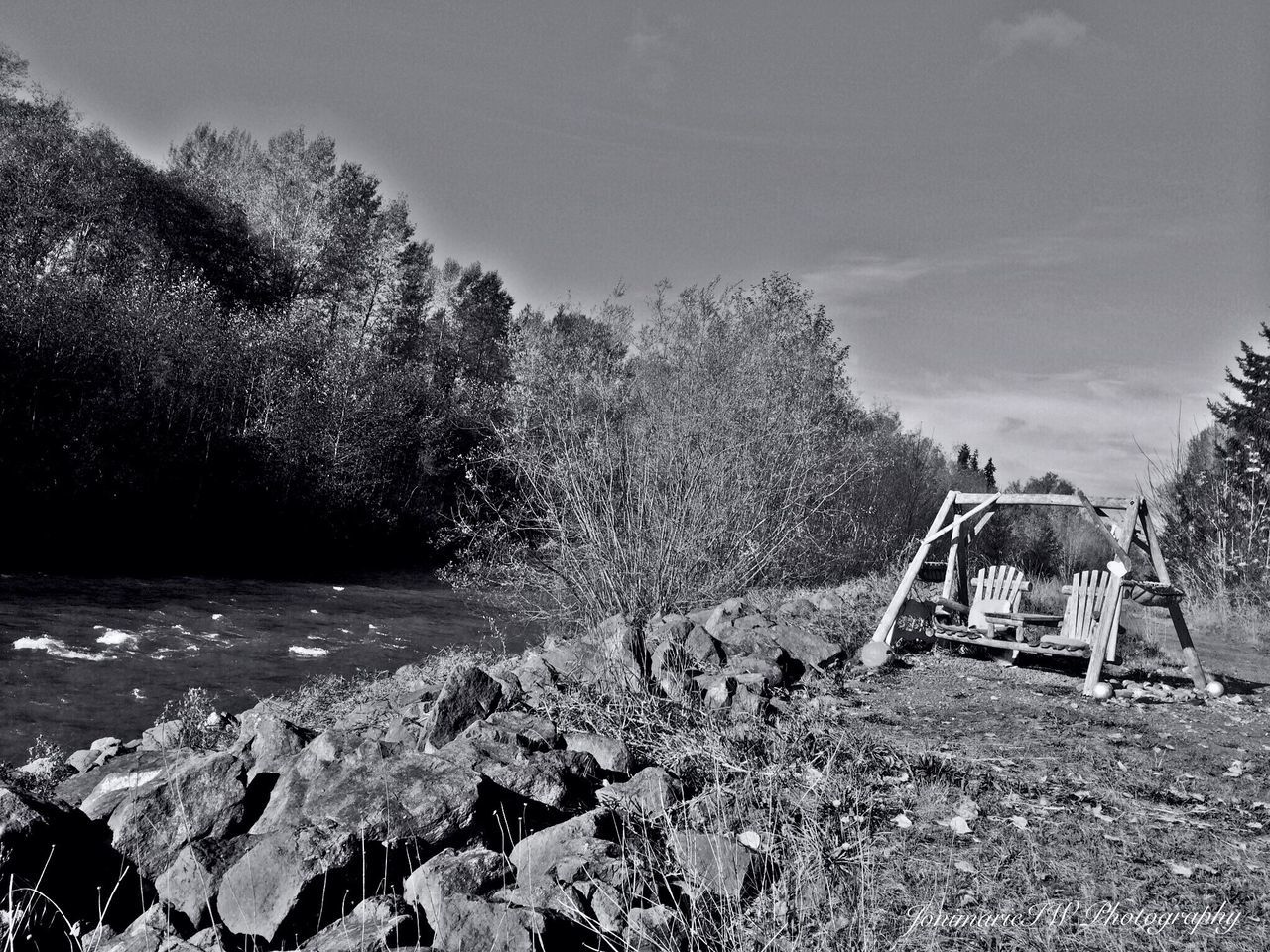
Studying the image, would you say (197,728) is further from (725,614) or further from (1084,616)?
(1084,616)

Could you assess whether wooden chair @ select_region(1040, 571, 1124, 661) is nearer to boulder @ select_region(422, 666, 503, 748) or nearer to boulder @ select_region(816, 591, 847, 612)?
boulder @ select_region(816, 591, 847, 612)

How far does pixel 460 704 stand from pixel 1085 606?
6149 millimetres

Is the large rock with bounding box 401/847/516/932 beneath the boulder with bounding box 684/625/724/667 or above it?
beneath

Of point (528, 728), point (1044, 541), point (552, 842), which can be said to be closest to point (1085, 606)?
point (528, 728)

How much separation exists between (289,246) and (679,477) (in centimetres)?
2465

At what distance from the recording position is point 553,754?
4.43 meters

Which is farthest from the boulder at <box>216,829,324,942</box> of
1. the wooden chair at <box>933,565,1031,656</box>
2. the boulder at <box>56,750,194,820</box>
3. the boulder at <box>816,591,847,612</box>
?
the boulder at <box>816,591,847,612</box>

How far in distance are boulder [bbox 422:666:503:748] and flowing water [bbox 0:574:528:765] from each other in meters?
4.19

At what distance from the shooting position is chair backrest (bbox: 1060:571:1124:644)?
8.40 metres

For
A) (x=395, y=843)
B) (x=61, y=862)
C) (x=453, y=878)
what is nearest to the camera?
(x=453, y=878)

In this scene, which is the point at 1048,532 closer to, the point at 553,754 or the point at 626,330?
the point at 626,330

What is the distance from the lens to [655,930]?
3.02 meters

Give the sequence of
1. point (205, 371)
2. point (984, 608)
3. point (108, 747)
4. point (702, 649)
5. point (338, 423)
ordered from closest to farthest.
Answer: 1. point (108, 747)
2. point (702, 649)
3. point (984, 608)
4. point (205, 371)
5. point (338, 423)

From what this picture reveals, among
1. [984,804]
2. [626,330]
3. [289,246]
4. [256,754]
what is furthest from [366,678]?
[289,246]
